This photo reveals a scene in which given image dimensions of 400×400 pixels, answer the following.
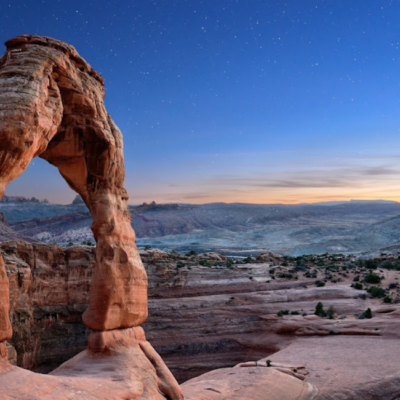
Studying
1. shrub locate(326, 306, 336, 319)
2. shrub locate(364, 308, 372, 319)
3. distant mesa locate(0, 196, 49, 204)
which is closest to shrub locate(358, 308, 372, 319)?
shrub locate(364, 308, 372, 319)

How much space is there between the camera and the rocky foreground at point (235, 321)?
15672 mm

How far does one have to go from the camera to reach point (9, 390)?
6469 mm

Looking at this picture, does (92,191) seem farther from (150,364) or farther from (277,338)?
(277,338)

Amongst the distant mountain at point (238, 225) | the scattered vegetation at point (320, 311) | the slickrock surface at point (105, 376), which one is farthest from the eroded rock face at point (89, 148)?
the distant mountain at point (238, 225)

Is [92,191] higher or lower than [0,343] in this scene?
higher

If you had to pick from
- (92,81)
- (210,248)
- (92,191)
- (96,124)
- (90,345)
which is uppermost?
(92,81)

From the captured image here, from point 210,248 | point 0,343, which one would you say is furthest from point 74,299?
point 210,248

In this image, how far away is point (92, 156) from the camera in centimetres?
1084

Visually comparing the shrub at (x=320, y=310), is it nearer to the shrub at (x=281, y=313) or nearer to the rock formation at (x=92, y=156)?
the shrub at (x=281, y=313)

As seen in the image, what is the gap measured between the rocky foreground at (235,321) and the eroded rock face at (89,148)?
480 centimetres

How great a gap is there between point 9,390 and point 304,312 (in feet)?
72.7

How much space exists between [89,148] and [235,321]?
18167 millimetres

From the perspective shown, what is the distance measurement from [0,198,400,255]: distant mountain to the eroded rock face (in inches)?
3133

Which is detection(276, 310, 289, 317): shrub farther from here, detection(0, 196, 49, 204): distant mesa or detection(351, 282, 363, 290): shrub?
detection(0, 196, 49, 204): distant mesa
